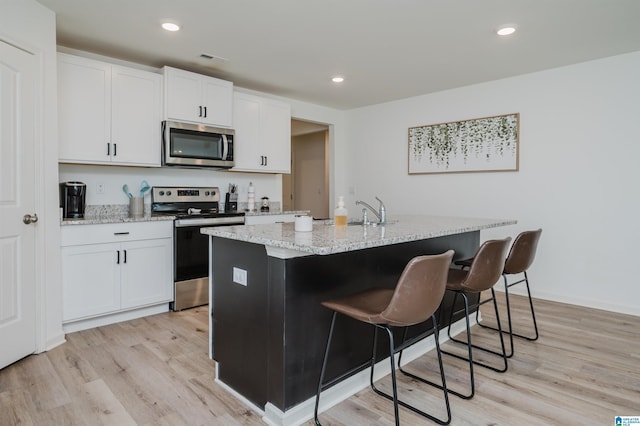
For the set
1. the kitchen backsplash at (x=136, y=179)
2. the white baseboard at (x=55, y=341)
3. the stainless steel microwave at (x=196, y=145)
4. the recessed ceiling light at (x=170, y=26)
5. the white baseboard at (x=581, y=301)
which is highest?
the recessed ceiling light at (x=170, y=26)

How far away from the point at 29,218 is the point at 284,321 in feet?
6.43

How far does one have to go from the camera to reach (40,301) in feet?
8.72

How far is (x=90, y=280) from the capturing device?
3078 mm

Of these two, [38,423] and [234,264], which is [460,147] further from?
[38,423]

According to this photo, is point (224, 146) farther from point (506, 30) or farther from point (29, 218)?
point (506, 30)

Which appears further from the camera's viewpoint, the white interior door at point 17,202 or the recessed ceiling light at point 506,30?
the recessed ceiling light at point 506,30

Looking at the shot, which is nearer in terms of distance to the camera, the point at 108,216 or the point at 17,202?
the point at 17,202

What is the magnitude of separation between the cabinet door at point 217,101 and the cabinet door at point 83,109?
892 mm

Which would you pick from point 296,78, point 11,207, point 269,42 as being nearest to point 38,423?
point 11,207

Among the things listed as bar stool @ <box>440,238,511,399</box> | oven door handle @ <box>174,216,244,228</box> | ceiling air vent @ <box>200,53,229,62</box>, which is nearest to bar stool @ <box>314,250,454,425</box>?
bar stool @ <box>440,238,511,399</box>

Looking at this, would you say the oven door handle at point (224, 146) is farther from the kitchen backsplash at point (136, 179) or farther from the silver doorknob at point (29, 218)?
the silver doorknob at point (29, 218)

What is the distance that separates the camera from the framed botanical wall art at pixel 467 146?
13.9 feet

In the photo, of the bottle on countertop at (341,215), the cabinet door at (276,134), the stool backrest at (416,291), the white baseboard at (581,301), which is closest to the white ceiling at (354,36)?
the cabinet door at (276,134)

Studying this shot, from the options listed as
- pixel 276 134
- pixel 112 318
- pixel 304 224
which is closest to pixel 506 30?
pixel 304 224
